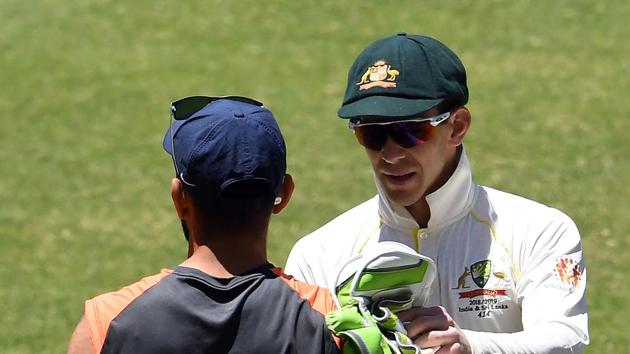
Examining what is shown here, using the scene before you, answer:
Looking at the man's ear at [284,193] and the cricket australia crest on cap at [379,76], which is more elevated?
the cricket australia crest on cap at [379,76]

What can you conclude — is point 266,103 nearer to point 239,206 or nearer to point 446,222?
point 446,222

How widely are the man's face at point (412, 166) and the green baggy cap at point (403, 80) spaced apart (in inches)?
4.7

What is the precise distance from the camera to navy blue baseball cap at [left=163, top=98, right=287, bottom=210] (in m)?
2.87

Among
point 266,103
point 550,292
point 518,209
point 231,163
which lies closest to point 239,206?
point 231,163

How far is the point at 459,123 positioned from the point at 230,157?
42.3 inches

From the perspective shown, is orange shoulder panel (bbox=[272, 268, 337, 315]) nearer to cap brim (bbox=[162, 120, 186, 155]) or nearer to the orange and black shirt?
the orange and black shirt

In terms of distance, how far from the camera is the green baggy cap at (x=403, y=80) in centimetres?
358

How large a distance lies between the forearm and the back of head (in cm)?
68

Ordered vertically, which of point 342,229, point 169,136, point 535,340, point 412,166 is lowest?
point 535,340

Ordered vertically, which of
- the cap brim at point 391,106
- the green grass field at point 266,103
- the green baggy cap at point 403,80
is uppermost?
the green baggy cap at point 403,80

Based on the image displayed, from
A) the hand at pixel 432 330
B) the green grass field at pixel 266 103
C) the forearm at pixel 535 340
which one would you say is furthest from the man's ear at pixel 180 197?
the green grass field at pixel 266 103

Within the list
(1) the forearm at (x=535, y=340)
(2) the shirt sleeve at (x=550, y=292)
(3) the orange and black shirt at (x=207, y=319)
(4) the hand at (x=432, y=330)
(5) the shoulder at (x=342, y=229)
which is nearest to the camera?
(3) the orange and black shirt at (x=207, y=319)

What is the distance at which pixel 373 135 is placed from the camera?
3.68 metres

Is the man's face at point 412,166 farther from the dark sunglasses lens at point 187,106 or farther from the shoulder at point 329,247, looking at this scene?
the dark sunglasses lens at point 187,106
